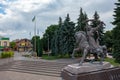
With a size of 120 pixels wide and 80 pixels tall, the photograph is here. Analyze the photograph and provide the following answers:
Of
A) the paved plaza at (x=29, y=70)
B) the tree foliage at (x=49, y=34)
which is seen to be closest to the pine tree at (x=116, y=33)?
the paved plaza at (x=29, y=70)

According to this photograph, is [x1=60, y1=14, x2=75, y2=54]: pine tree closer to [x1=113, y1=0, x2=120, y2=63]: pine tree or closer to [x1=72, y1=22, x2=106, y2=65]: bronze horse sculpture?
[x1=113, y1=0, x2=120, y2=63]: pine tree

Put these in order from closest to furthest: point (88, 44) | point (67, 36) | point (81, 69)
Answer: point (81, 69) < point (88, 44) < point (67, 36)

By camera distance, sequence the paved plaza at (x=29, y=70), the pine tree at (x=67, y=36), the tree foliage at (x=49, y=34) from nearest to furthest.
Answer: the paved plaza at (x=29, y=70) < the pine tree at (x=67, y=36) < the tree foliage at (x=49, y=34)

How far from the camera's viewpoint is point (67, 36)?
32719 mm

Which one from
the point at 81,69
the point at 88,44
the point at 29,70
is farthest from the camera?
the point at 29,70

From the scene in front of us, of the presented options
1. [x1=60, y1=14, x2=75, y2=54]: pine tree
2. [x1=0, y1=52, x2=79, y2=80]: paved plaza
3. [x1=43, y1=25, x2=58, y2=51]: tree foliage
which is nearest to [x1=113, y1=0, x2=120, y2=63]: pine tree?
[x1=0, y1=52, x2=79, y2=80]: paved plaza

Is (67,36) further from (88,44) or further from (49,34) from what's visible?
(49,34)

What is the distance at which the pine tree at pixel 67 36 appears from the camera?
3211 cm

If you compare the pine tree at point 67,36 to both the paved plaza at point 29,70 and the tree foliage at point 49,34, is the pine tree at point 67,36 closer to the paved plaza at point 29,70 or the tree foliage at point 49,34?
the paved plaza at point 29,70

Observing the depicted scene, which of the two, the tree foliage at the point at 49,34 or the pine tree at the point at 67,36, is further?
the tree foliage at the point at 49,34

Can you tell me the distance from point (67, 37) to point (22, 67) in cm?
1150

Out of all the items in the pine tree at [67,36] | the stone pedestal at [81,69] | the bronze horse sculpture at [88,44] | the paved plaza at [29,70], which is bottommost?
the paved plaza at [29,70]

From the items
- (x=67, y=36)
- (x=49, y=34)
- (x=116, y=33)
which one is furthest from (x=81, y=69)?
(x=49, y=34)

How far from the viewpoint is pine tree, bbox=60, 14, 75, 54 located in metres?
32.1
